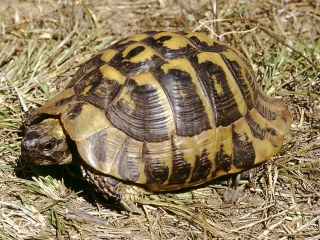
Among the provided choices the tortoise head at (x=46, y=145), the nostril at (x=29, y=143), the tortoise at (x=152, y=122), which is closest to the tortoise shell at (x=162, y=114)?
the tortoise at (x=152, y=122)

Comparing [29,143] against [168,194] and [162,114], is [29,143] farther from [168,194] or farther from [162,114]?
[168,194]

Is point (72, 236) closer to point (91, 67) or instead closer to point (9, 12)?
point (91, 67)

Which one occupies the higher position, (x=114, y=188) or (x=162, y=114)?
(x=162, y=114)

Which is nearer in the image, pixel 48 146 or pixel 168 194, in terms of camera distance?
pixel 48 146

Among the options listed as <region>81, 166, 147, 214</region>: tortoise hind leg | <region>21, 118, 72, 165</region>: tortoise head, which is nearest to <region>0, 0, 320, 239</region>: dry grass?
<region>81, 166, 147, 214</region>: tortoise hind leg

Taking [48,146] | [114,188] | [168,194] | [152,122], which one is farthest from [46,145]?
[168,194]

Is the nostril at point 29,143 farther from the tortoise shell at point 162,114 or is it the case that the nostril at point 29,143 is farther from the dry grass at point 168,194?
the dry grass at point 168,194
